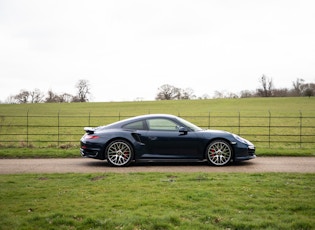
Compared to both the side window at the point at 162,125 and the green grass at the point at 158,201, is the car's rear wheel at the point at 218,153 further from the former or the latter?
the green grass at the point at 158,201

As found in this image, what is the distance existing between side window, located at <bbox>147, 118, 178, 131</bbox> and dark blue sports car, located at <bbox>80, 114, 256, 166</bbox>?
67mm

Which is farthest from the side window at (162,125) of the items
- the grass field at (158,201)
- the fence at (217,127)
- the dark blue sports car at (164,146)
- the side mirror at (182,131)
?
A: the fence at (217,127)

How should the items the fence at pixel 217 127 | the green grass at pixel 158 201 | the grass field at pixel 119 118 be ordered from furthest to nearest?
1. the fence at pixel 217 127
2. the grass field at pixel 119 118
3. the green grass at pixel 158 201

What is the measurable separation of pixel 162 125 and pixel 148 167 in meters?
1.24

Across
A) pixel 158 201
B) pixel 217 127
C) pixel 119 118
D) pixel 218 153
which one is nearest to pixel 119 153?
pixel 218 153

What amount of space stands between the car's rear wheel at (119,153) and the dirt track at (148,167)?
223 millimetres

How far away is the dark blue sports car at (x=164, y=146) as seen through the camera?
9.99 meters

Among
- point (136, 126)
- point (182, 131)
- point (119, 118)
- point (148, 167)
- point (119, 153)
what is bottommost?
point (148, 167)

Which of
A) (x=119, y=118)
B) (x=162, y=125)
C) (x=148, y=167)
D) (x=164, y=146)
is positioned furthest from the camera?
(x=119, y=118)

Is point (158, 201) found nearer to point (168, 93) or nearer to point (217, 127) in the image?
point (217, 127)

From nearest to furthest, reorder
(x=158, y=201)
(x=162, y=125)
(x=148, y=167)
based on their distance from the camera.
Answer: (x=158, y=201), (x=148, y=167), (x=162, y=125)

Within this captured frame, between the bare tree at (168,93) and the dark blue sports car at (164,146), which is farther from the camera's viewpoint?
the bare tree at (168,93)

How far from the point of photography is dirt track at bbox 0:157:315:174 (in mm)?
9289

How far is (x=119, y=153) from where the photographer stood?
1004cm
